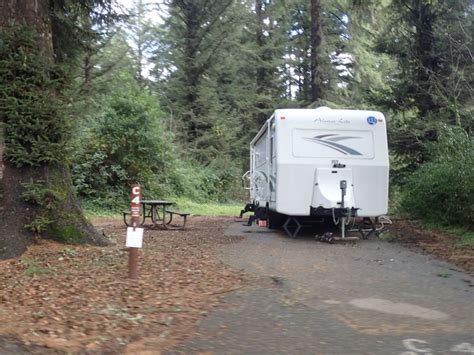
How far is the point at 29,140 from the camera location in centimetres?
873

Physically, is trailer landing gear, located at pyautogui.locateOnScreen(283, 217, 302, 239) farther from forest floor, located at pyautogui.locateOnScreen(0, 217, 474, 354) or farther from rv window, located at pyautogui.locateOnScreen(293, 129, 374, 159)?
forest floor, located at pyautogui.locateOnScreen(0, 217, 474, 354)

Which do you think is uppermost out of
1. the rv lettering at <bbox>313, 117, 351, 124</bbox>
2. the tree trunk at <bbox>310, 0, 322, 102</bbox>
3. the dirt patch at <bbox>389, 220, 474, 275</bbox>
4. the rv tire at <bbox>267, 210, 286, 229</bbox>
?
the tree trunk at <bbox>310, 0, 322, 102</bbox>

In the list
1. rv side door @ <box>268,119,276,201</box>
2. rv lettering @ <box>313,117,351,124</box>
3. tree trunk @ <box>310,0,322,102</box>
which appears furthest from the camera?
tree trunk @ <box>310,0,322,102</box>

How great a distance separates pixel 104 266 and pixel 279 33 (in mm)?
31269

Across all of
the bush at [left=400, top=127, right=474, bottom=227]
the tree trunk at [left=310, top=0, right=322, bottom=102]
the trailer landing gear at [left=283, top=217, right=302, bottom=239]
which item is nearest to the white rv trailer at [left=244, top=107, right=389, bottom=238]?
the trailer landing gear at [left=283, top=217, right=302, bottom=239]

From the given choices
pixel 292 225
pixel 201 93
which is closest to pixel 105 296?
pixel 292 225

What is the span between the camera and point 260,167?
54.6 feet

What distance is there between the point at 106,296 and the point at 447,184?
9.71m

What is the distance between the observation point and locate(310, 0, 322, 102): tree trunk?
27109 mm

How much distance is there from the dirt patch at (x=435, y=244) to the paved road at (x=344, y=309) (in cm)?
41

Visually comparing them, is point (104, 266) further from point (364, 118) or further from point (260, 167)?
point (260, 167)

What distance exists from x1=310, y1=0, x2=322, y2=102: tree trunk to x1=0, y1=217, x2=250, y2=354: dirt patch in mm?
19395

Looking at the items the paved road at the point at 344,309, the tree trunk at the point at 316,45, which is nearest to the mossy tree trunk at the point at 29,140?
the paved road at the point at 344,309

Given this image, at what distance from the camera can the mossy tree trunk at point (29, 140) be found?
8.55 meters
